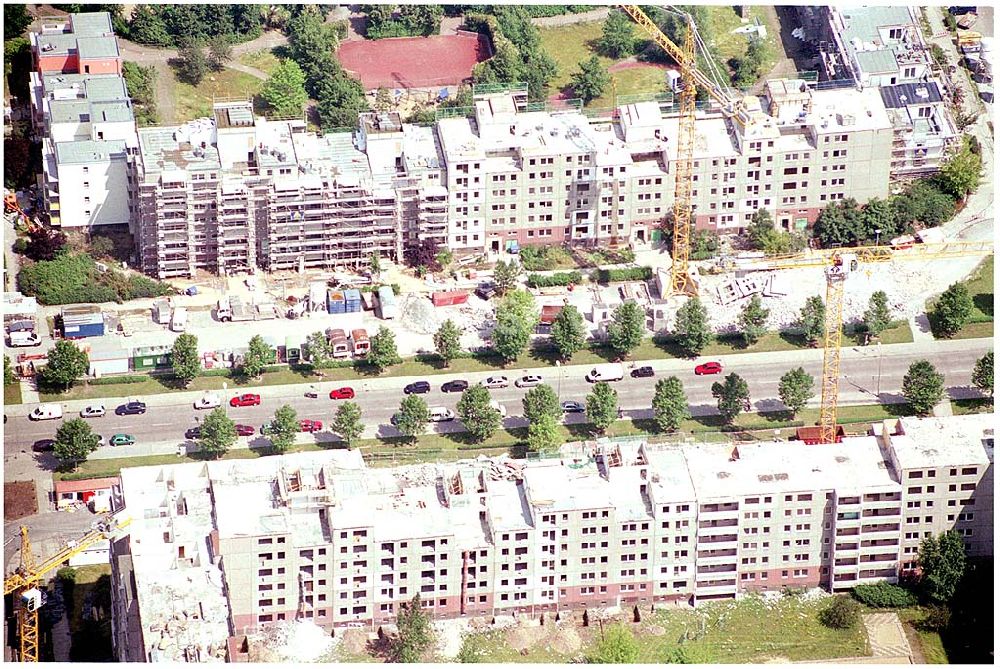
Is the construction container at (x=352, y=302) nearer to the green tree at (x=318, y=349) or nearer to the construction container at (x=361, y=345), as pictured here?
the construction container at (x=361, y=345)

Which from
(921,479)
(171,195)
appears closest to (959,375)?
(921,479)

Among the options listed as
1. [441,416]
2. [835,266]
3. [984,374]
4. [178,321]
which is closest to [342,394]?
[441,416]

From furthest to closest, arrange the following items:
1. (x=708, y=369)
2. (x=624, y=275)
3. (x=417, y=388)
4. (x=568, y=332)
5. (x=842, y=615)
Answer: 1. (x=624, y=275)
2. (x=568, y=332)
3. (x=708, y=369)
4. (x=417, y=388)
5. (x=842, y=615)

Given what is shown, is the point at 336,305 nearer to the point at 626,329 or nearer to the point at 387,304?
the point at 387,304

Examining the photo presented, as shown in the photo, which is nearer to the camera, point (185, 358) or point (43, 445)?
point (43, 445)

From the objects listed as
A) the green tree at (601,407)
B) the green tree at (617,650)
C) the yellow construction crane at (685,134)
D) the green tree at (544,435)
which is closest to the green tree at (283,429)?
the green tree at (544,435)

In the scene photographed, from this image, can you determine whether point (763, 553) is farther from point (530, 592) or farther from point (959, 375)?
point (959, 375)

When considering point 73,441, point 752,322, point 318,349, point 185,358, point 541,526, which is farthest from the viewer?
point 752,322
